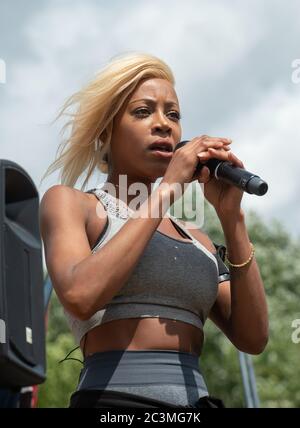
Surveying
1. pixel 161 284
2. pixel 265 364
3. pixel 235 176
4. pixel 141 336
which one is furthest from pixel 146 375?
pixel 265 364

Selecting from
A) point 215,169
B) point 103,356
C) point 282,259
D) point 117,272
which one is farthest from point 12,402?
point 282,259

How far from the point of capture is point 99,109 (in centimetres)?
291

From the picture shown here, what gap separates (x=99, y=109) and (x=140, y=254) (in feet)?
2.47

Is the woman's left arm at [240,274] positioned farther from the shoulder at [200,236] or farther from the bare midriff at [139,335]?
the bare midriff at [139,335]

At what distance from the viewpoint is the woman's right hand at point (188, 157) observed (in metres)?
2.51

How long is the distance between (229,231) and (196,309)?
0.31 metres

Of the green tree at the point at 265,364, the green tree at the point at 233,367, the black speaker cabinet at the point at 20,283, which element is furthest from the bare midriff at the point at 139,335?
the green tree at the point at 265,364

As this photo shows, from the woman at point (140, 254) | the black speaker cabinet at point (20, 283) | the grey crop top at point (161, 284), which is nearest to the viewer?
the black speaker cabinet at point (20, 283)

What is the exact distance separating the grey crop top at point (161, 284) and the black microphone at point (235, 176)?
0.85 ft

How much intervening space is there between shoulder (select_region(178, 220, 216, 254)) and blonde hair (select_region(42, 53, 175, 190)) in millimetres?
366

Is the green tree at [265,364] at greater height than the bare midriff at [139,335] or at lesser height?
lesser

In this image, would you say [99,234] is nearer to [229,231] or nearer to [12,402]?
[229,231]

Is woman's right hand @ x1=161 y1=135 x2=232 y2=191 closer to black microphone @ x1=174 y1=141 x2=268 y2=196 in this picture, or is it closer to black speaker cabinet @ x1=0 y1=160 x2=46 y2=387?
black microphone @ x1=174 y1=141 x2=268 y2=196

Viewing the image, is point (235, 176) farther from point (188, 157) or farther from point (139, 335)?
point (139, 335)
